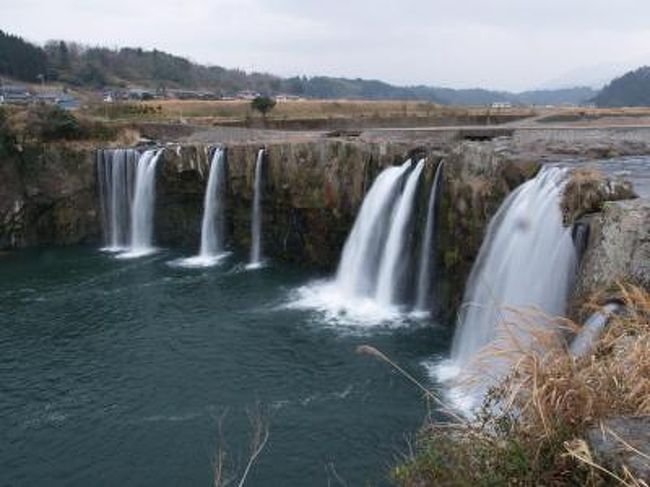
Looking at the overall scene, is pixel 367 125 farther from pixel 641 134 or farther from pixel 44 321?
pixel 44 321

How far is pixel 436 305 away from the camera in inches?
1014

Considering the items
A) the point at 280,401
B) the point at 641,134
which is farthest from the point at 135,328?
the point at 641,134

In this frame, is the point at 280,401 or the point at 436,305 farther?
the point at 436,305

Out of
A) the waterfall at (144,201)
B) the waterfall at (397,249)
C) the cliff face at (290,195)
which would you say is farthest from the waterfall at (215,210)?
the waterfall at (397,249)

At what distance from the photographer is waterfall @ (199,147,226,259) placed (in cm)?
3669

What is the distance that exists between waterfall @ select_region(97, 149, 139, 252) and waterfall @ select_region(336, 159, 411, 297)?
1517 cm

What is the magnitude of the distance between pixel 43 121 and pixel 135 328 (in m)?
21.3

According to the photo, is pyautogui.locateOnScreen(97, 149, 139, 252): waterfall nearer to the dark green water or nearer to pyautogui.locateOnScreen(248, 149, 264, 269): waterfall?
pyautogui.locateOnScreen(248, 149, 264, 269): waterfall

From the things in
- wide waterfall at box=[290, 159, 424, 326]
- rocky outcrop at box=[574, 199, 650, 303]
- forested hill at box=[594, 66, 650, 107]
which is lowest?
wide waterfall at box=[290, 159, 424, 326]

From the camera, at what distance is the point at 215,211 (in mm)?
37156

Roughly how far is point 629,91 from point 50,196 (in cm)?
15522

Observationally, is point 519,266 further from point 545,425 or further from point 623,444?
point 623,444

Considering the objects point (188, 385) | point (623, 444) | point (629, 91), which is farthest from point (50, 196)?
point (629, 91)

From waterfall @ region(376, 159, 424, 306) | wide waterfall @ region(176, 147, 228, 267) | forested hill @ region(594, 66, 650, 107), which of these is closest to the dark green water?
waterfall @ region(376, 159, 424, 306)
